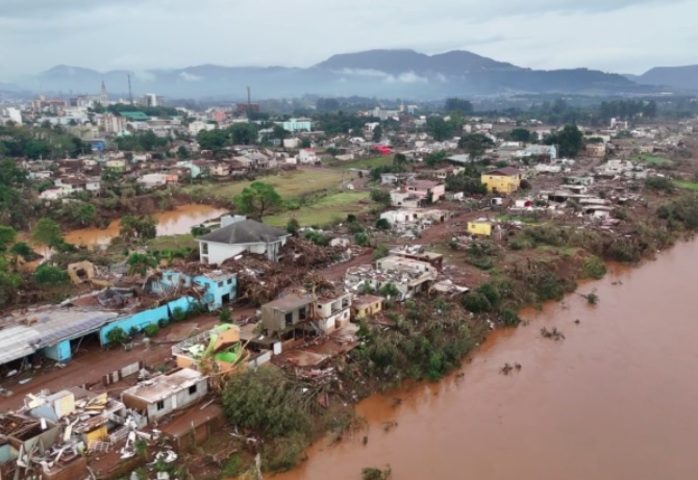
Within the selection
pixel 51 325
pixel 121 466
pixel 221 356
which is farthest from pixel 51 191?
pixel 121 466

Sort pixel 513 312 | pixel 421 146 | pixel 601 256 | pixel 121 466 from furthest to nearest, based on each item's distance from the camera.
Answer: pixel 421 146
pixel 601 256
pixel 513 312
pixel 121 466

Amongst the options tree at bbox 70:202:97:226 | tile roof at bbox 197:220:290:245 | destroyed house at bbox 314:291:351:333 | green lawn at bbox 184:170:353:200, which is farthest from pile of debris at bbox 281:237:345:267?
green lawn at bbox 184:170:353:200

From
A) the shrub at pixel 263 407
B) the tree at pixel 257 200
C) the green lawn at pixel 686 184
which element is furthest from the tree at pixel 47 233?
the green lawn at pixel 686 184

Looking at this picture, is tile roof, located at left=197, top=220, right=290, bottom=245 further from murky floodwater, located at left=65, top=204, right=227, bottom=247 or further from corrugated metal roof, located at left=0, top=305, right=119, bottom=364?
murky floodwater, located at left=65, top=204, right=227, bottom=247

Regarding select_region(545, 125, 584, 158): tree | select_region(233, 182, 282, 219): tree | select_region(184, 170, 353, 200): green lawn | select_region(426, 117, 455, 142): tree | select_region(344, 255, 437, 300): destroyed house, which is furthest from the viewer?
select_region(426, 117, 455, 142): tree

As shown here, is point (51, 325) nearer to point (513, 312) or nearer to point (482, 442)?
point (482, 442)

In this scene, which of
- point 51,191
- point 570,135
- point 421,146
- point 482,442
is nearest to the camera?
point 482,442
